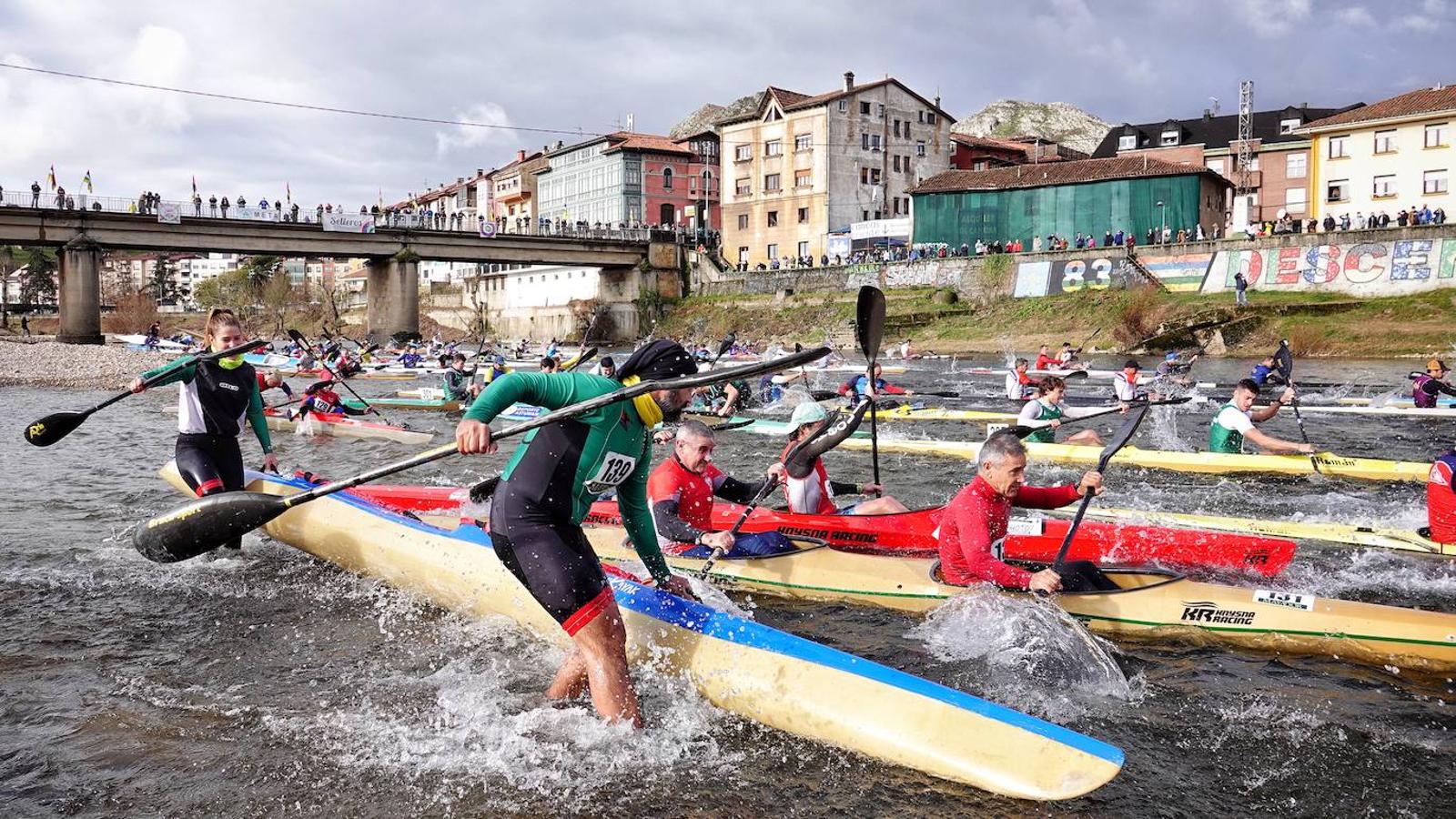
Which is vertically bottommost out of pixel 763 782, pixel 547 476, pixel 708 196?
pixel 763 782

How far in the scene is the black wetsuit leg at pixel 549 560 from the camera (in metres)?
4.45

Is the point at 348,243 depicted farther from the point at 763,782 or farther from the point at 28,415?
the point at 763,782

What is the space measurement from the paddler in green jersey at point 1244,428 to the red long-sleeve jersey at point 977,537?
23.4 ft

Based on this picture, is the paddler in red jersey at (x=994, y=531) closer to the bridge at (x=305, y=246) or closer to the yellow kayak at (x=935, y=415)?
the yellow kayak at (x=935, y=415)

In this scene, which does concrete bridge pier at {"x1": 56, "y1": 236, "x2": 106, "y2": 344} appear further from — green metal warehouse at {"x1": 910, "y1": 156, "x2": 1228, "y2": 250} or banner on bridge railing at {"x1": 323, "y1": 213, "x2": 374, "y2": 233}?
green metal warehouse at {"x1": 910, "y1": 156, "x2": 1228, "y2": 250}

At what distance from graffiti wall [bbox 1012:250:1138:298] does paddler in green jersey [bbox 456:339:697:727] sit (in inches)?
1583

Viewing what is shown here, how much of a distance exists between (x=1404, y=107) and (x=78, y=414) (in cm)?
5315

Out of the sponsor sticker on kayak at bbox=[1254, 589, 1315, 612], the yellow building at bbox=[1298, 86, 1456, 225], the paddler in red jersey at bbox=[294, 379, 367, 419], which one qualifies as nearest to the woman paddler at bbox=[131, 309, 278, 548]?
the sponsor sticker on kayak at bbox=[1254, 589, 1315, 612]

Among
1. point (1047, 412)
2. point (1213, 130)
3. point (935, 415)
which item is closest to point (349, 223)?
point (935, 415)

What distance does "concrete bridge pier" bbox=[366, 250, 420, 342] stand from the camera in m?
50.8

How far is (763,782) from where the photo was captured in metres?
4.55

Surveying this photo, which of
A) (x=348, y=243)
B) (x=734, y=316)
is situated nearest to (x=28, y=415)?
(x=348, y=243)

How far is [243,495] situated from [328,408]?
1476 cm

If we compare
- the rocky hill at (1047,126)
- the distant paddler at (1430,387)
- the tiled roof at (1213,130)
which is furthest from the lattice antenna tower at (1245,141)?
the rocky hill at (1047,126)
